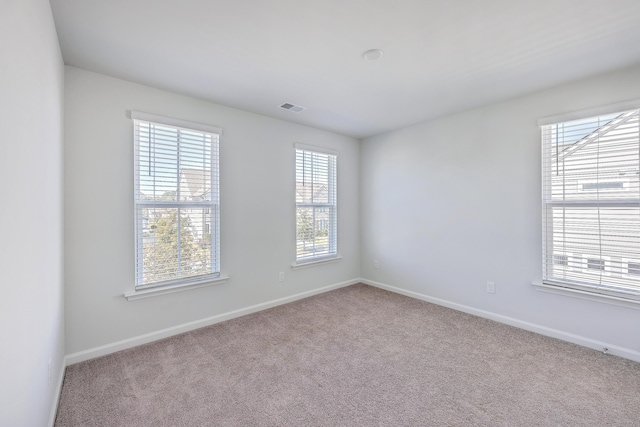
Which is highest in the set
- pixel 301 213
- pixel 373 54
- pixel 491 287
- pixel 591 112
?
pixel 373 54

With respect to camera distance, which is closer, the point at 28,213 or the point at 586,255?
the point at 28,213

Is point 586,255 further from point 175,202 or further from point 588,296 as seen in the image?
point 175,202

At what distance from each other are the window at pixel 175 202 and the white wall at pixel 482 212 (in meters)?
2.58

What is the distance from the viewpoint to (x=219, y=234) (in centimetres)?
318

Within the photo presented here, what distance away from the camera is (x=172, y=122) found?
111 inches

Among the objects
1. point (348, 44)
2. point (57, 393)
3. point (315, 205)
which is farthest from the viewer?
point (315, 205)

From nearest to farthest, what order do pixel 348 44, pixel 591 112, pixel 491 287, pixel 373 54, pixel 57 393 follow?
pixel 57 393 → pixel 348 44 → pixel 373 54 → pixel 591 112 → pixel 491 287

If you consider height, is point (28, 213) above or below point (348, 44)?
below

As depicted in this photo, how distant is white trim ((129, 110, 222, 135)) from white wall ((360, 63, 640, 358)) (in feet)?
8.44

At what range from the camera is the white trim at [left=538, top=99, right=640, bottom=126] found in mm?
2377

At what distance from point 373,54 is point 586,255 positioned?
2707 millimetres

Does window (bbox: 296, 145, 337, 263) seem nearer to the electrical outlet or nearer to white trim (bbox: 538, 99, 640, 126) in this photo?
the electrical outlet

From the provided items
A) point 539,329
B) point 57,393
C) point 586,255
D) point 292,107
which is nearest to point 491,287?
point 539,329

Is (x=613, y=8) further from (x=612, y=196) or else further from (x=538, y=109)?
(x=612, y=196)
